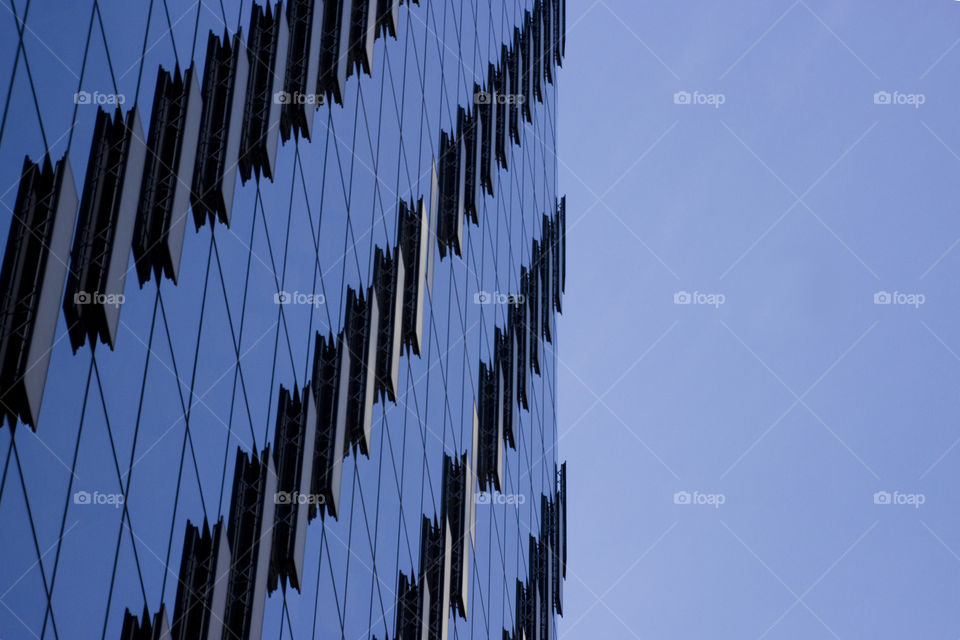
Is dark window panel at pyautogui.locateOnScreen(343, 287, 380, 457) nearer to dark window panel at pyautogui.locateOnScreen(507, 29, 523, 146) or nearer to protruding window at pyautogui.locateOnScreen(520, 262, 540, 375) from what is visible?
protruding window at pyautogui.locateOnScreen(520, 262, 540, 375)

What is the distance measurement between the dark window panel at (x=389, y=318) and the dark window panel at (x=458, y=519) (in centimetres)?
683

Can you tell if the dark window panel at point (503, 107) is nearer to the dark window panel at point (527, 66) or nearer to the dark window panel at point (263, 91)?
the dark window panel at point (527, 66)

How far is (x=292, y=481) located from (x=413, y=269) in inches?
464

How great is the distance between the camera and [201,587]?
18.9 metres

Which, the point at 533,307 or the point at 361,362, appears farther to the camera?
the point at 533,307

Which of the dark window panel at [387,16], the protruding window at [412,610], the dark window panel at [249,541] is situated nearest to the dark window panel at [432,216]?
the dark window panel at [387,16]

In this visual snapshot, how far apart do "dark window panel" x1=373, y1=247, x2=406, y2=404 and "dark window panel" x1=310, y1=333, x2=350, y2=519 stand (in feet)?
11.2

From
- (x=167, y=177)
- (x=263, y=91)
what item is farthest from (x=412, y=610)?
(x=167, y=177)

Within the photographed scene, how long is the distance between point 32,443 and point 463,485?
2482cm

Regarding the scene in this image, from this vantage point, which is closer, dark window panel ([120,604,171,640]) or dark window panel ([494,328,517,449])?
dark window panel ([120,604,171,640])

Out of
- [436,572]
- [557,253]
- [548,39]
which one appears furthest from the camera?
[548,39]

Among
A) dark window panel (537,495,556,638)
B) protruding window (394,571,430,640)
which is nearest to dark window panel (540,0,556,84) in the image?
dark window panel (537,495,556,638)

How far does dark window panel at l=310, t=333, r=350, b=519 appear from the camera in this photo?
82.9ft

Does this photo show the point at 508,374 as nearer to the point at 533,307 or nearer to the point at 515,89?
the point at 533,307
